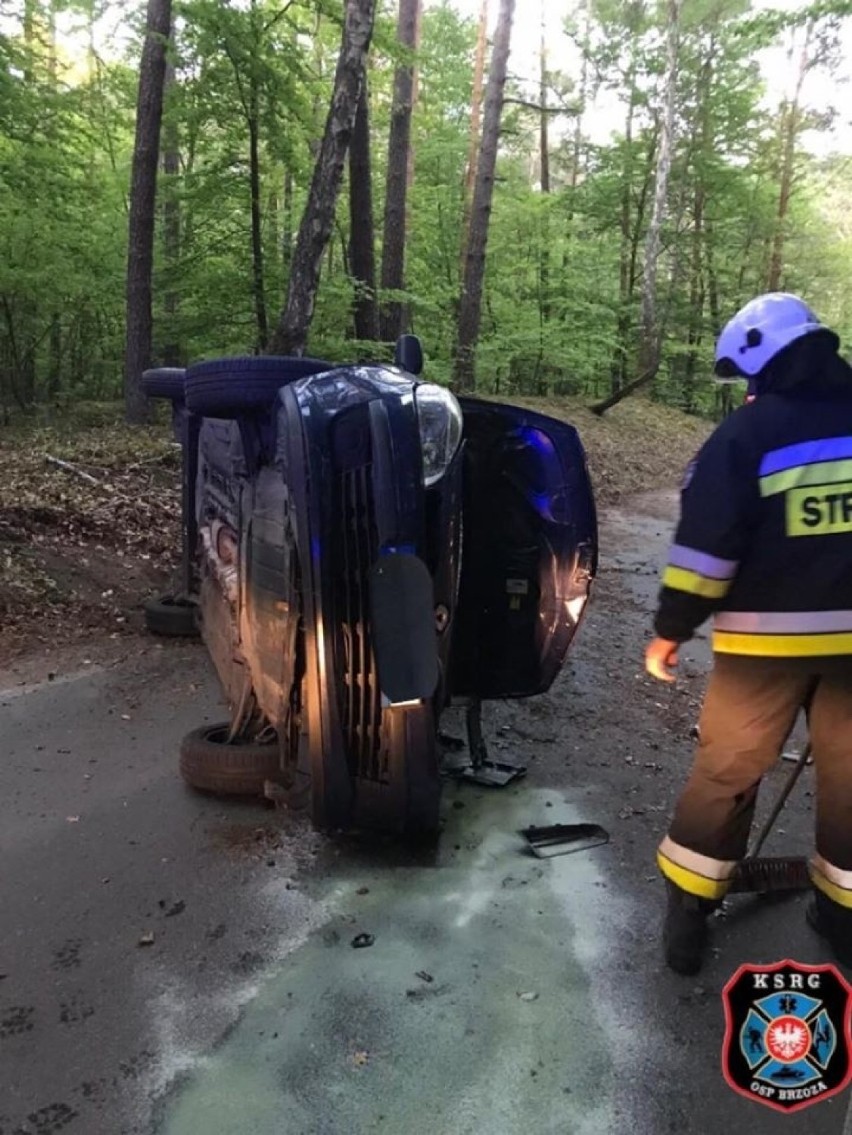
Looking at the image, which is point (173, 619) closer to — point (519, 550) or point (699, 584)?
point (519, 550)

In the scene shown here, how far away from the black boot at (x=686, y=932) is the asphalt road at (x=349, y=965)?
53 millimetres

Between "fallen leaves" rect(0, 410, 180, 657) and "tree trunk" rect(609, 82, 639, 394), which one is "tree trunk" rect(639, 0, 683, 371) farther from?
"fallen leaves" rect(0, 410, 180, 657)

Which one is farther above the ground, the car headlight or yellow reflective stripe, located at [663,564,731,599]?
the car headlight

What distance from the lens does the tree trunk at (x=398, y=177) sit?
13070 millimetres

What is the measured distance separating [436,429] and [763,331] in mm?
1060

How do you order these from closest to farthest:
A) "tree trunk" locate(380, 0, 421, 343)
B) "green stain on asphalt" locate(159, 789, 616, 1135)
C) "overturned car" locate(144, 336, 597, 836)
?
"green stain on asphalt" locate(159, 789, 616, 1135)
"overturned car" locate(144, 336, 597, 836)
"tree trunk" locate(380, 0, 421, 343)

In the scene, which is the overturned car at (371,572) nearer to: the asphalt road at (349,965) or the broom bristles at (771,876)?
the asphalt road at (349,965)

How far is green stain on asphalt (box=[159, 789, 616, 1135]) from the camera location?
1.90 m

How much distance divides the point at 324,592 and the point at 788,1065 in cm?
179

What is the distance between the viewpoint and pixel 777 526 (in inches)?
88.4

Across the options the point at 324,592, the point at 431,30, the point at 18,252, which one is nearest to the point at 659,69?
the point at 431,30

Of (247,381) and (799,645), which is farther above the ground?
(247,381)

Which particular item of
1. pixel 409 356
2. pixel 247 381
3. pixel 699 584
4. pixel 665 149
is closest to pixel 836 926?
pixel 699 584

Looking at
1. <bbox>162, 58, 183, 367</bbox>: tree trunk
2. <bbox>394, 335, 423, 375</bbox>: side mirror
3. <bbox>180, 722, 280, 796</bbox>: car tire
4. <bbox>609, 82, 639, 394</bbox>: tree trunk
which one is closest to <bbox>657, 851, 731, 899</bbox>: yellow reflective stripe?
<bbox>180, 722, 280, 796</bbox>: car tire
